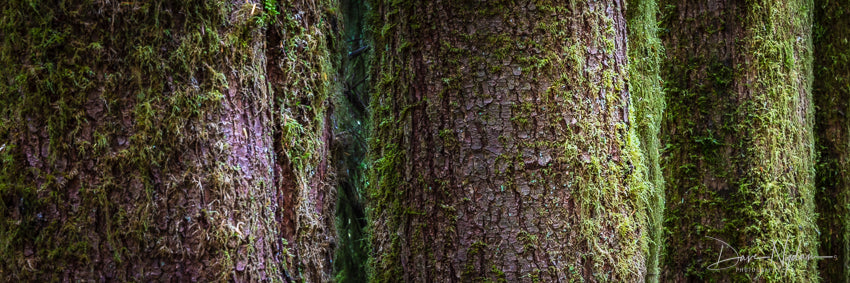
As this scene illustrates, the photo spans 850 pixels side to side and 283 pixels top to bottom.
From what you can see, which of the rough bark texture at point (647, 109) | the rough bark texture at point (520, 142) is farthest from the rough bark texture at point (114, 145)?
Result: the rough bark texture at point (647, 109)

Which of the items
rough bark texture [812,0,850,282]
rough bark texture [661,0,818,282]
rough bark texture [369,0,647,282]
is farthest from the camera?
rough bark texture [812,0,850,282]

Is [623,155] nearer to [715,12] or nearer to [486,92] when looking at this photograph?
[486,92]

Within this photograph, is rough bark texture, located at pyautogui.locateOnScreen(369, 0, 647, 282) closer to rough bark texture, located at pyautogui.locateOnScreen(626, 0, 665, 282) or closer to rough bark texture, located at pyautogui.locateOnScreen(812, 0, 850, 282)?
rough bark texture, located at pyautogui.locateOnScreen(626, 0, 665, 282)

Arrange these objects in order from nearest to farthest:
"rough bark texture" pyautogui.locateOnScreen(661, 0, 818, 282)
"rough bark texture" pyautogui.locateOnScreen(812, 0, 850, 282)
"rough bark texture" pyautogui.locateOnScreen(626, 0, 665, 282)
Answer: "rough bark texture" pyautogui.locateOnScreen(626, 0, 665, 282)
"rough bark texture" pyautogui.locateOnScreen(661, 0, 818, 282)
"rough bark texture" pyautogui.locateOnScreen(812, 0, 850, 282)

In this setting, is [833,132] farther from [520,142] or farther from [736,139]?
[520,142]

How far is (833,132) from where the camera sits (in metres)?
3.15

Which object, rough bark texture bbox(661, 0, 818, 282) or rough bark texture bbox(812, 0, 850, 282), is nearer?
rough bark texture bbox(661, 0, 818, 282)

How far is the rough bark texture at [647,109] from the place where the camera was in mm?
1867

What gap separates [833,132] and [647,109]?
1898 millimetres

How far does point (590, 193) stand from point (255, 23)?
120 cm

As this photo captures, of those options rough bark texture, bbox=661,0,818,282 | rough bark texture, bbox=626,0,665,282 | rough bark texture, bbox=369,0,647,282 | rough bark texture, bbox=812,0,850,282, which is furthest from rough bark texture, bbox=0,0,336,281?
rough bark texture, bbox=812,0,850,282

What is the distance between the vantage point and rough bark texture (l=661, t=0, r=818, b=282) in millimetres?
2584

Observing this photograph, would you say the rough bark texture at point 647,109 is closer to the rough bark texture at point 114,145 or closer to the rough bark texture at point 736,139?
the rough bark texture at point 736,139

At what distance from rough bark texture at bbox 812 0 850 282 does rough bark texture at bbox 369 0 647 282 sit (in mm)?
2137
